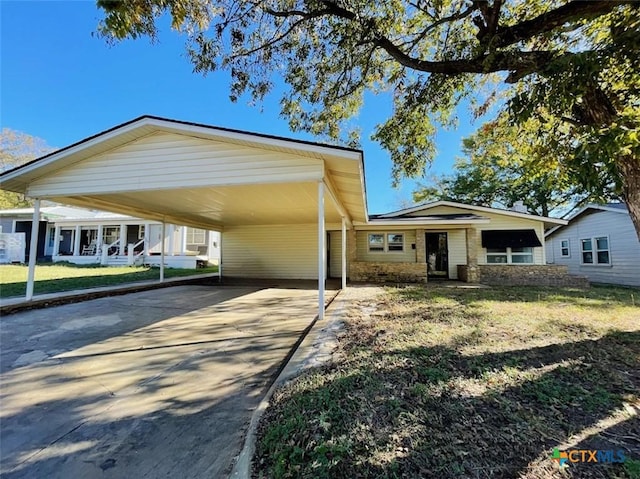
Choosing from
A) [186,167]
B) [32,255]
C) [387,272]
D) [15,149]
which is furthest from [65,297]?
[15,149]

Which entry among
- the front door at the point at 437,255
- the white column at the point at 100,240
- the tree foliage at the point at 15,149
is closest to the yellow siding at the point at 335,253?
the front door at the point at 437,255

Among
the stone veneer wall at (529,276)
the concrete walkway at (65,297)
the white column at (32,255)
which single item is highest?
the white column at (32,255)

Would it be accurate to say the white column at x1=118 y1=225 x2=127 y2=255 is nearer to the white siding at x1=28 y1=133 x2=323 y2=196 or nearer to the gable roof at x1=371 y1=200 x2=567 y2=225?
the white siding at x1=28 y1=133 x2=323 y2=196

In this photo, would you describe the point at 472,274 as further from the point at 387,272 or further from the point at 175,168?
the point at 175,168

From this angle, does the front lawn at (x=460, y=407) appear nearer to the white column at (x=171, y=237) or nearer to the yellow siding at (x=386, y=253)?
the yellow siding at (x=386, y=253)

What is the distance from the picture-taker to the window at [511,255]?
1252cm

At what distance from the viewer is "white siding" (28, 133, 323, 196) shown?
18.4 ft

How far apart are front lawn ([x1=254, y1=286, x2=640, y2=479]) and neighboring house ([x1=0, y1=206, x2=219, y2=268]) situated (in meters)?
16.2

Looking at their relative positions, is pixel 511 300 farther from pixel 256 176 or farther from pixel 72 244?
pixel 72 244

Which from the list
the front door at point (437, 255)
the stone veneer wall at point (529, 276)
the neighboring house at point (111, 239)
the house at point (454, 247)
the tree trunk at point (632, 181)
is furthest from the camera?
the neighboring house at point (111, 239)

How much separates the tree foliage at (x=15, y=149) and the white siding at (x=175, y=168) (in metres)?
29.5

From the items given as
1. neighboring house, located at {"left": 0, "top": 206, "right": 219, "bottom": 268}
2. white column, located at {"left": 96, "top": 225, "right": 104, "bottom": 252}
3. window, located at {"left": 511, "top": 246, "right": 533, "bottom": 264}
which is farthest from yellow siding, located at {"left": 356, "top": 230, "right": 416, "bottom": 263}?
white column, located at {"left": 96, "top": 225, "right": 104, "bottom": 252}

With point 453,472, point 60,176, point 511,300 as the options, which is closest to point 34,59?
point 60,176

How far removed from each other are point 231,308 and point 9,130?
3446 cm
